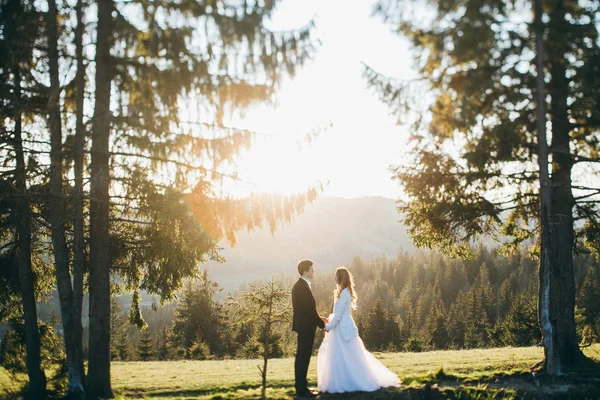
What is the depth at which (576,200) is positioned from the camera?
11.6 meters

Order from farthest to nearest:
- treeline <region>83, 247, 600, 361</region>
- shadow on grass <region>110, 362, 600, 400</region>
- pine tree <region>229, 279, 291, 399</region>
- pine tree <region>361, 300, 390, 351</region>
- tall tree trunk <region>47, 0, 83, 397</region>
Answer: pine tree <region>361, 300, 390, 351</region>, treeline <region>83, 247, 600, 361</region>, pine tree <region>229, 279, 291, 399</region>, tall tree trunk <region>47, 0, 83, 397</region>, shadow on grass <region>110, 362, 600, 400</region>

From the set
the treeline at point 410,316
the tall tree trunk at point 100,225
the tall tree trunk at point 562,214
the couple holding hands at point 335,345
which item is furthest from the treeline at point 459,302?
the tall tree trunk at point 100,225

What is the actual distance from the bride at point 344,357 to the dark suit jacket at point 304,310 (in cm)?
30

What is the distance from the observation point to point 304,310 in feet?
28.4

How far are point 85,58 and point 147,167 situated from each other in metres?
2.48

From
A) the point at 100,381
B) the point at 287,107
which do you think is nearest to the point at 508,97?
the point at 287,107

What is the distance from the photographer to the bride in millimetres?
8586

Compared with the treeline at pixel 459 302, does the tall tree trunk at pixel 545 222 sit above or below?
above

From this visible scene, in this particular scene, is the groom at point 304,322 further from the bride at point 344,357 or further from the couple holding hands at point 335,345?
the bride at point 344,357

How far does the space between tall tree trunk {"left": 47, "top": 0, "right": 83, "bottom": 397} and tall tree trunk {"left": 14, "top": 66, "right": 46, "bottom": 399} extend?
1.90 feet

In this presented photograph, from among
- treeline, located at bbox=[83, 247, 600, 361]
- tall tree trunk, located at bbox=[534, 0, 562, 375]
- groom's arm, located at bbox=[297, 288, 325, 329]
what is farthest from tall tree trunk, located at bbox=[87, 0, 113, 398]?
tall tree trunk, located at bbox=[534, 0, 562, 375]

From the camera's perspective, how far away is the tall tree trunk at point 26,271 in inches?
376

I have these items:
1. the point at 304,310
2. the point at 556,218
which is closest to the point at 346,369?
the point at 304,310

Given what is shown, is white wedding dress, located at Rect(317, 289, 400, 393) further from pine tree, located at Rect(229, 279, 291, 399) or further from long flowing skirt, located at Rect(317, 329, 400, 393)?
pine tree, located at Rect(229, 279, 291, 399)
